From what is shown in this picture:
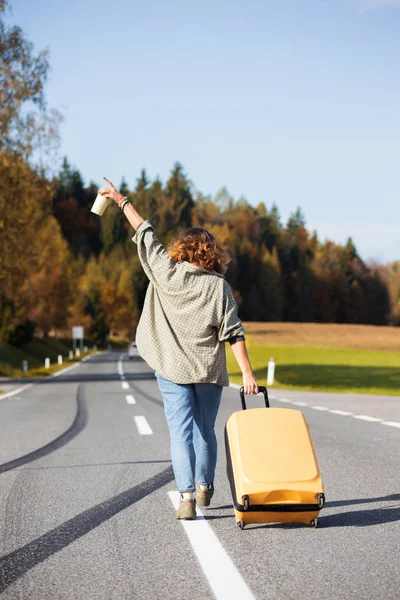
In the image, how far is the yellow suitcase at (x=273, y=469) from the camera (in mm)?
4641

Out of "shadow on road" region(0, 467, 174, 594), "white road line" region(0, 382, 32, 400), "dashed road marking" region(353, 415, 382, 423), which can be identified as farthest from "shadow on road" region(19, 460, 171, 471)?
"white road line" region(0, 382, 32, 400)

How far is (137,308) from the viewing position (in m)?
103

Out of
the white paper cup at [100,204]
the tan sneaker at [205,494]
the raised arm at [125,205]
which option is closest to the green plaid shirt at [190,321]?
the raised arm at [125,205]

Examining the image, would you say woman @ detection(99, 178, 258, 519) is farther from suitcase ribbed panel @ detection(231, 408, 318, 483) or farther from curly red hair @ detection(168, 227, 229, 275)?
suitcase ribbed panel @ detection(231, 408, 318, 483)

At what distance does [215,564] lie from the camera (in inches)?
163

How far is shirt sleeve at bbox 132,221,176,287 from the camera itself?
5.19 metres

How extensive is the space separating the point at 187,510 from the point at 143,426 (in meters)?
6.81

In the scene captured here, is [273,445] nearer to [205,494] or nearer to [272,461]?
[272,461]

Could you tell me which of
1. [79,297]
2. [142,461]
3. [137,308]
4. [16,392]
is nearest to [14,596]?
[142,461]

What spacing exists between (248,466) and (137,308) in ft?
325

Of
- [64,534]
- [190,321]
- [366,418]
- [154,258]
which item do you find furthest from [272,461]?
[366,418]

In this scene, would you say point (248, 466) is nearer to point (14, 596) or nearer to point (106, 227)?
point (14, 596)

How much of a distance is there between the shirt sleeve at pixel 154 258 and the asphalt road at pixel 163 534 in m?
1.60

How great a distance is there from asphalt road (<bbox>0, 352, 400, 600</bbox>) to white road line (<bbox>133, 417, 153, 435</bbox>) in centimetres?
124
